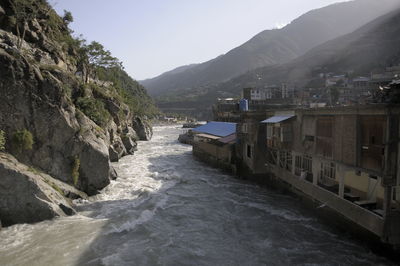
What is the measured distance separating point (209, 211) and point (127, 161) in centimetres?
2070

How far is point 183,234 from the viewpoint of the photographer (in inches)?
668

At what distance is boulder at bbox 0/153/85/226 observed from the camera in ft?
53.4

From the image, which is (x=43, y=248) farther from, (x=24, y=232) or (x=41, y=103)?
(x=41, y=103)

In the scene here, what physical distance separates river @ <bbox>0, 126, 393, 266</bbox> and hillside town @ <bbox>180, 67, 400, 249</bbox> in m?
1.68

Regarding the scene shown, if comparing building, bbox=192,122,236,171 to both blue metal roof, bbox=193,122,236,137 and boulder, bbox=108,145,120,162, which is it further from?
boulder, bbox=108,145,120,162

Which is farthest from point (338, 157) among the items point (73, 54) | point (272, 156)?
point (73, 54)

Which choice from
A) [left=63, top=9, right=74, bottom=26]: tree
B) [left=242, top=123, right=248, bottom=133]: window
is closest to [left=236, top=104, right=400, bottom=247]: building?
[left=242, top=123, right=248, bottom=133]: window

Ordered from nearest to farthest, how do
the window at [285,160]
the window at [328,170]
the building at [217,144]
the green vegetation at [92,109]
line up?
the window at [328,170] → the window at [285,160] → the green vegetation at [92,109] → the building at [217,144]

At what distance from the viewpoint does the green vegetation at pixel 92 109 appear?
97.2 feet

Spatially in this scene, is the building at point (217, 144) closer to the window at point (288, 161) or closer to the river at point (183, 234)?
the window at point (288, 161)

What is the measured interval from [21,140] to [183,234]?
12276 mm

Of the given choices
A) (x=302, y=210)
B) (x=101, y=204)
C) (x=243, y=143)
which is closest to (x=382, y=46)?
(x=243, y=143)

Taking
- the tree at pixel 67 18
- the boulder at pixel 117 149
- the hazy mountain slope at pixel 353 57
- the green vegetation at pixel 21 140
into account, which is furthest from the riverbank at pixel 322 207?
the hazy mountain slope at pixel 353 57

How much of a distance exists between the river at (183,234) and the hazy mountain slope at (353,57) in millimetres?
75786
